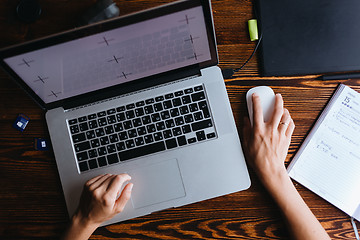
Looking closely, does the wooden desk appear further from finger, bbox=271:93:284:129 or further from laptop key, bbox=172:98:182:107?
laptop key, bbox=172:98:182:107

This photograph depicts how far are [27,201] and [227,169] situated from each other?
2.04ft

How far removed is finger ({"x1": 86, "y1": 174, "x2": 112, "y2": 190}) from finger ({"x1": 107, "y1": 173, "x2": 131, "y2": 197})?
0.10 ft

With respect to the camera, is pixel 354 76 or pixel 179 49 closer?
pixel 179 49

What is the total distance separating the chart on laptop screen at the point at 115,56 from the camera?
57cm

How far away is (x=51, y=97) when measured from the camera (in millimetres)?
745

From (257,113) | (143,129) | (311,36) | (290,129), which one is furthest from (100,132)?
(311,36)

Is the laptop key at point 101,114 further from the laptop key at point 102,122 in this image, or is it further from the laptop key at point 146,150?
the laptop key at point 146,150

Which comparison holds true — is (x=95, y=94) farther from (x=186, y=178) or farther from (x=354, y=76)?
(x=354, y=76)

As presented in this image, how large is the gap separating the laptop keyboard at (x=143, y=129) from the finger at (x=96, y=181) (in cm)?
4

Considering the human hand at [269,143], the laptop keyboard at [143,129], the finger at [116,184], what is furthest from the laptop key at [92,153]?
the human hand at [269,143]

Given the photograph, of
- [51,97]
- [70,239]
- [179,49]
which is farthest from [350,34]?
[70,239]

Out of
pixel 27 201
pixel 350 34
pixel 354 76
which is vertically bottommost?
pixel 27 201

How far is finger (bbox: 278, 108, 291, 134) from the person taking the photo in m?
0.79

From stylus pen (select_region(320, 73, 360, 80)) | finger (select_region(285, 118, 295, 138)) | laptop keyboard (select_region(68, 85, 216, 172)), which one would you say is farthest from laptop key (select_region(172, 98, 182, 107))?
stylus pen (select_region(320, 73, 360, 80))
